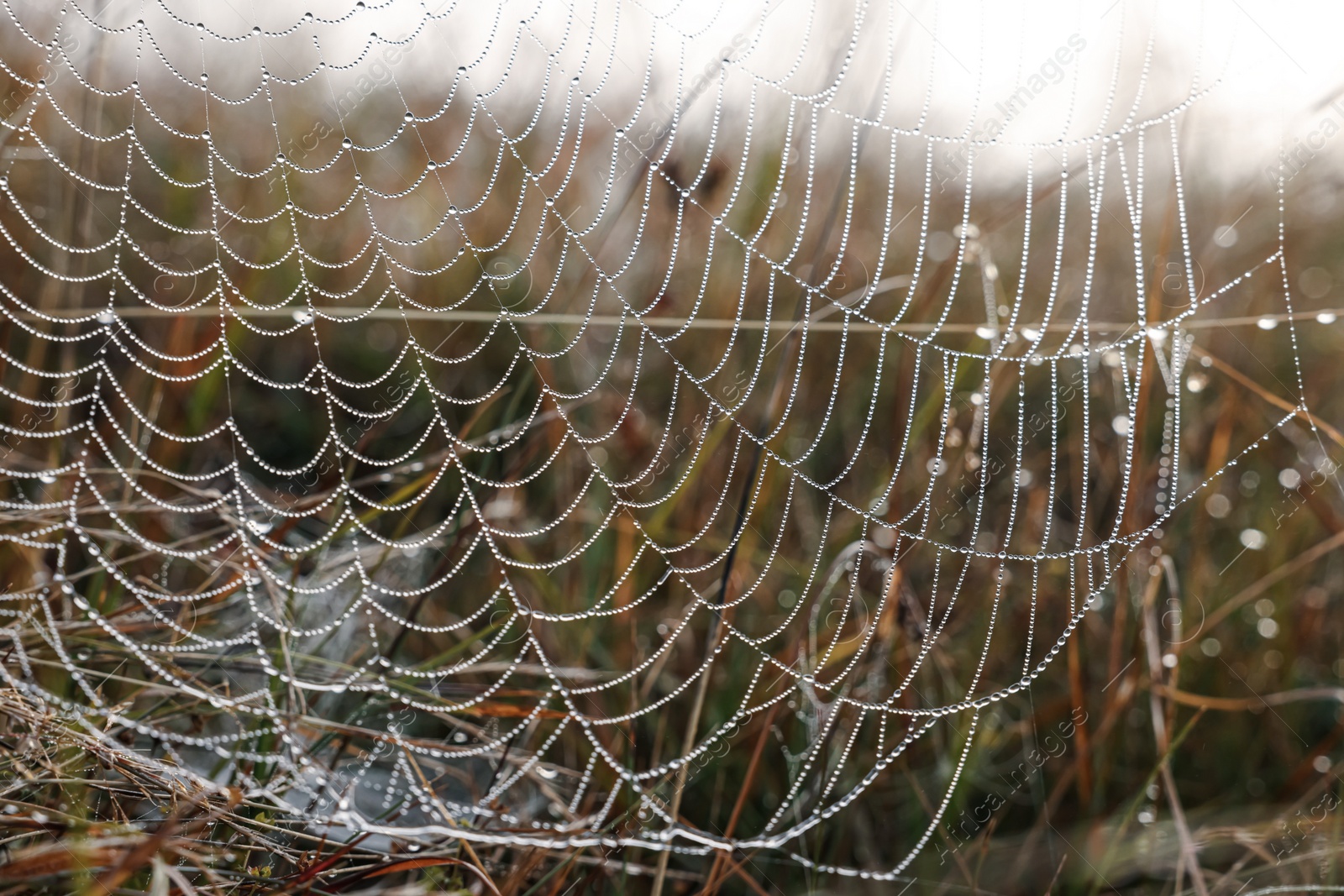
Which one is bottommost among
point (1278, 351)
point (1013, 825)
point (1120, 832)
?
point (1013, 825)

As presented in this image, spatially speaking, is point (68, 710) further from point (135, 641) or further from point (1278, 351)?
point (1278, 351)

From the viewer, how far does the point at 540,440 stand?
6.60ft

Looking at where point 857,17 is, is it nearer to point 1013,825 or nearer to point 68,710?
point 1013,825

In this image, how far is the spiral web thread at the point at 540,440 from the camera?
1.71 metres

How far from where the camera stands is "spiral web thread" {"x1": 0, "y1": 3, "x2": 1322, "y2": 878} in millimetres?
1711

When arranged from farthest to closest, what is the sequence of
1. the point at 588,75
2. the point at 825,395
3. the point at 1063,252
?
Answer: the point at 1063,252
the point at 825,395
the point at 588,75

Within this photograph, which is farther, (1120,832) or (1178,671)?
(1178,671)

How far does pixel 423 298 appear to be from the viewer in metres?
2.87

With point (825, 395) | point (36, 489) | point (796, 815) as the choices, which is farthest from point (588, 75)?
point (796, 815)

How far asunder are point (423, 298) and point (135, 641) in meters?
1.40

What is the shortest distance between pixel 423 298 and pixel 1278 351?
264 cm

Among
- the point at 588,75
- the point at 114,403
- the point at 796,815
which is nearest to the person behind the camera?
the point at 796,815

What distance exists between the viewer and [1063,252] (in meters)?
3.73

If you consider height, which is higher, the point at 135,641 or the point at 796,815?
the point at 135,641
